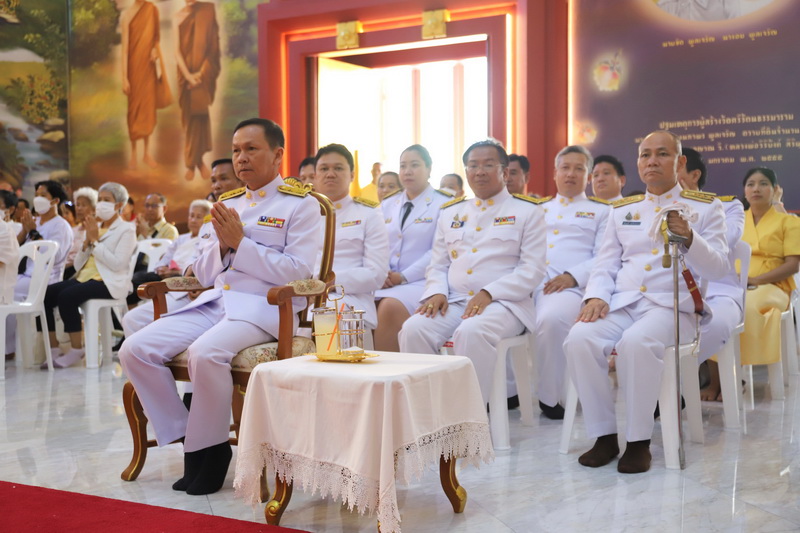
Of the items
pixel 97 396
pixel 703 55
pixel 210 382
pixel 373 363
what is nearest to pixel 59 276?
pixel 97 396

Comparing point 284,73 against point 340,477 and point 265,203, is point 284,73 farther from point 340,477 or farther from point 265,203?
point 340,477

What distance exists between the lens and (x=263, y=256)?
10.5 feet

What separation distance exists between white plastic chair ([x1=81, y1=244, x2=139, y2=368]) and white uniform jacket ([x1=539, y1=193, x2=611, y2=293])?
3.31 meters

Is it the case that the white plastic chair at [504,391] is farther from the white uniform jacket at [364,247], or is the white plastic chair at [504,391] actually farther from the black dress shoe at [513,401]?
the white uniform jacket at [364,247]

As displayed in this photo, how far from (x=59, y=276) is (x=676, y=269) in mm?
5356

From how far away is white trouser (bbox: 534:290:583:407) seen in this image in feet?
14.0

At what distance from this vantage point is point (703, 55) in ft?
24.3

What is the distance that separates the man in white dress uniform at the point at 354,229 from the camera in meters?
4.53

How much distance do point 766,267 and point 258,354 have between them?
11.5ft

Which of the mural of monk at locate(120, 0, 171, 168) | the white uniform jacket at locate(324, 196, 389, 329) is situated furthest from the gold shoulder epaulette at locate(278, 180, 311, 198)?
the mural of monk at locate(120, 0, 171, 168)

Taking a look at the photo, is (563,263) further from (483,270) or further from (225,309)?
(225,309)

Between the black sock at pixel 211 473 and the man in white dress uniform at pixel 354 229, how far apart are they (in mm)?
1535

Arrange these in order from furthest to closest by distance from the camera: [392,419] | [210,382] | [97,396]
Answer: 1. [97,396]
2. [210,382]
3. [392,419]

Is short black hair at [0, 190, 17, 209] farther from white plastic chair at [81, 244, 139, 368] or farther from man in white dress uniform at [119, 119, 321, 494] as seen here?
man in white dress uniform at [119, 119, 321, 494]
